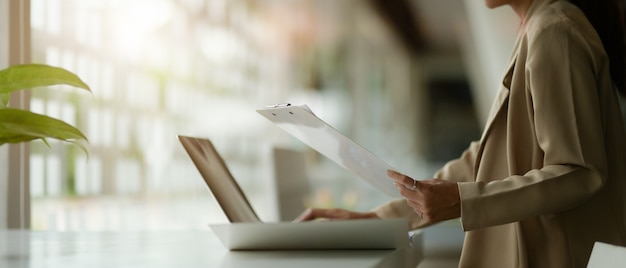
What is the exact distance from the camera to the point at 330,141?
1.34m

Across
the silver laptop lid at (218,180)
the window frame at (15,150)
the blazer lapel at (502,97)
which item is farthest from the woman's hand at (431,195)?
the window frame at (15,150)

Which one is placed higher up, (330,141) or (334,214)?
(330,141)

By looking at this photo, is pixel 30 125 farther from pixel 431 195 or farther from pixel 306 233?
pixel 431 195

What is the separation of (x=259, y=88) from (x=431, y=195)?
12.8 ft

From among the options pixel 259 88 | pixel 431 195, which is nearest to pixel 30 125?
pixel 431 195

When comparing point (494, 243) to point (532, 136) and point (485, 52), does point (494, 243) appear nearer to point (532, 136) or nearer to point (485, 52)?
point (532, 136)

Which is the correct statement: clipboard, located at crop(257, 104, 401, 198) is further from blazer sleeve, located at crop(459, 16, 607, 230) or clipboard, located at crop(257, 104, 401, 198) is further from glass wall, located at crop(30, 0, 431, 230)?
glass wall, located at crop(30, 0, 431, 230)

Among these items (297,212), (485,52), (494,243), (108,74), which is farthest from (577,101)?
(485,52)

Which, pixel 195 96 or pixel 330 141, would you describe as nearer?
pixel 330 141

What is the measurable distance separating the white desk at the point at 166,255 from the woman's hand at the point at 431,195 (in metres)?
0.08

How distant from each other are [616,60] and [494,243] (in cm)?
44

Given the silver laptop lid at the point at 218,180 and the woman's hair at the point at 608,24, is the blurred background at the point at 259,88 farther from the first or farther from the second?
the woman's hair at the point at 608,24

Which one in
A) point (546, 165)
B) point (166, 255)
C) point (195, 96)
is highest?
point (195, 96)

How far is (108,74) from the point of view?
3.29 m
